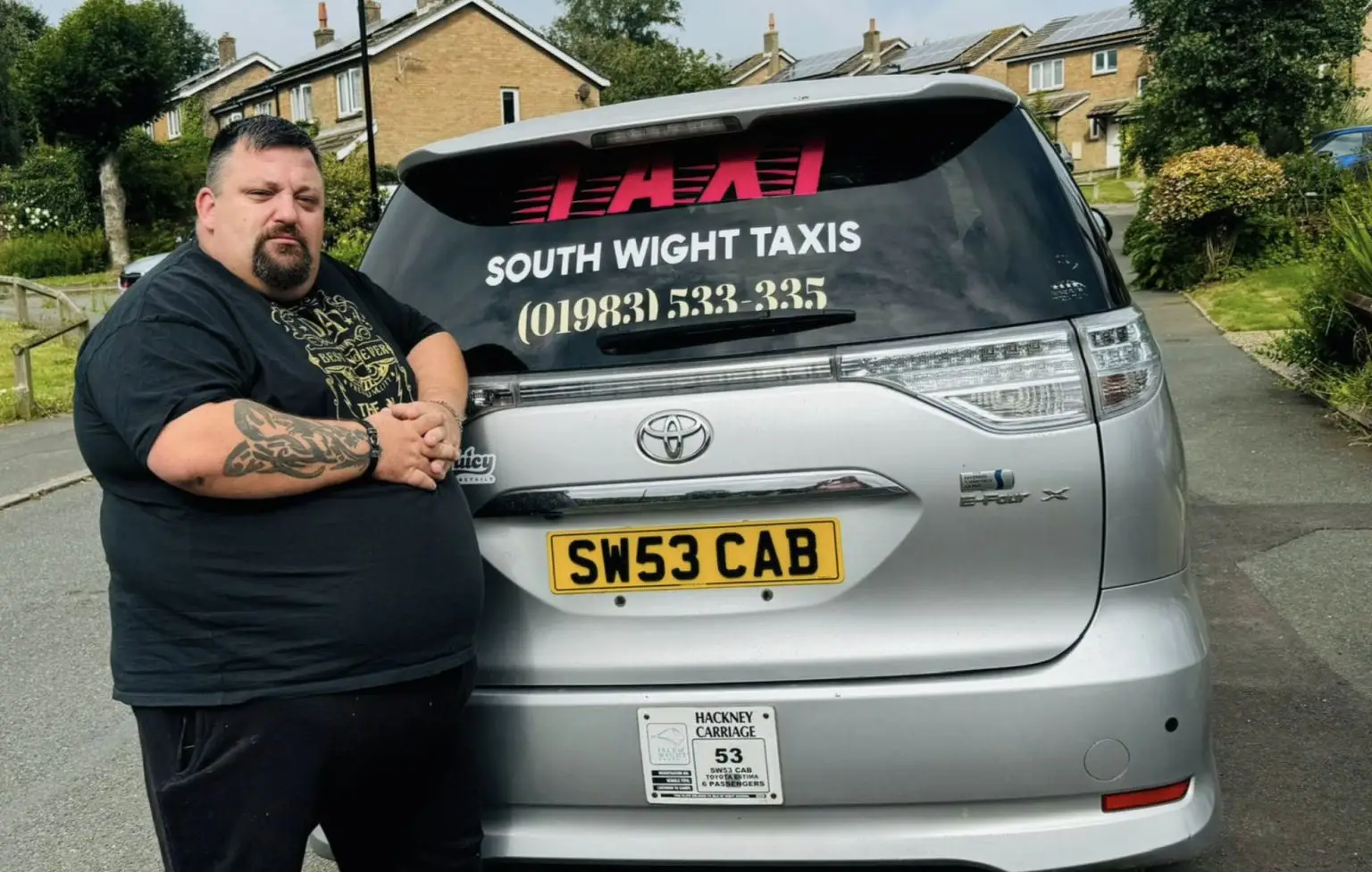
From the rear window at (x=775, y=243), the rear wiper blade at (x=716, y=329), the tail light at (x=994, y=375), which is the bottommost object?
the tail light at (x=994, y=375)

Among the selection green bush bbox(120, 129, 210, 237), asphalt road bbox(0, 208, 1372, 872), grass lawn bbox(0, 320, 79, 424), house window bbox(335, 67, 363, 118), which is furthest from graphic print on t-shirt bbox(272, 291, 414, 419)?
house window bbox(335, 67, 363, 118)

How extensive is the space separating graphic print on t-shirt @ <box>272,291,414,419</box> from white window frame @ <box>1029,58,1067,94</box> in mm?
65641

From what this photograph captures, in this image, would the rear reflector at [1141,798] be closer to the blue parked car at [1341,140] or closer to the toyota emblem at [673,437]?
the toyota emblem at [673,437]

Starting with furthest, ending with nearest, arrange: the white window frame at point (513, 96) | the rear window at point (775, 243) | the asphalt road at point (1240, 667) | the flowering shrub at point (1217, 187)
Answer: the white window frame at point (513, 96)
the flowering shrub at point (1217, 187)
the asphalt road at point (1240, 667)
the rear window at point (775, 243)

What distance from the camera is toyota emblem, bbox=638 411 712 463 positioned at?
8.00 ft

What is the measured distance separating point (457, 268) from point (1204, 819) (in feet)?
6.00

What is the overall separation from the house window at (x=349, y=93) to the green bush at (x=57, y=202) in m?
8.71

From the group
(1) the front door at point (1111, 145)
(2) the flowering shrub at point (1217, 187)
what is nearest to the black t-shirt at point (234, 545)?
(2) the flowering shrub at point (1217, 187)

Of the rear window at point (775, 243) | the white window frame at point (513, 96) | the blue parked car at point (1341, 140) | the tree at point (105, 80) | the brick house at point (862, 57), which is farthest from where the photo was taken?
the brick house at point (862, 57)

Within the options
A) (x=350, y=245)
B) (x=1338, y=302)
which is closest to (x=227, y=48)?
(x=350, y=245)

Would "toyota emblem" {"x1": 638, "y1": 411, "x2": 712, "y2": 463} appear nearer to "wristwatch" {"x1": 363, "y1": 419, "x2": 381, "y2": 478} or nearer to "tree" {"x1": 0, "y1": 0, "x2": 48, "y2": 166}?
"wristwatch" {"x1": 363, "y1": 419, "x2": 381, "y2": 478}

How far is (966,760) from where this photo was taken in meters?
2.39

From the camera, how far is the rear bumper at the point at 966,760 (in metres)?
2.39

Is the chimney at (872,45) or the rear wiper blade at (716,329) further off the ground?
the chimney at (872,45)
